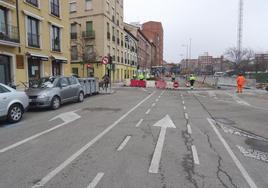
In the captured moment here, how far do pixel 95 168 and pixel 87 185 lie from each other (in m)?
0.68

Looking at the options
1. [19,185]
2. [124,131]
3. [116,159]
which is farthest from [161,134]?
[19,185]

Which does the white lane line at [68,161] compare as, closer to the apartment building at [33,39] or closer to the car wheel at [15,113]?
the car wheel at [15,113]

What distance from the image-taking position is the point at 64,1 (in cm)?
2367

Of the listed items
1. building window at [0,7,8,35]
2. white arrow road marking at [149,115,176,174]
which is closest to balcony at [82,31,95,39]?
building window at [0,7,8,35]

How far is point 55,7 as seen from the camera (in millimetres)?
22156

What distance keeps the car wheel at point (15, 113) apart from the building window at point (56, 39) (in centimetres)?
1419

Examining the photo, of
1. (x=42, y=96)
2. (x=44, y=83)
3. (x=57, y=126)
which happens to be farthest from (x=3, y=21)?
(x=57, y=126)

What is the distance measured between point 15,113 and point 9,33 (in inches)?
399

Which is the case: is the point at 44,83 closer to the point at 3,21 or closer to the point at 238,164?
the point at 3,21

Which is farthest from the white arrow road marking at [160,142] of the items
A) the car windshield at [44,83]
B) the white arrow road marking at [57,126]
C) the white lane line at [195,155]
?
the car windshield at [44,83]

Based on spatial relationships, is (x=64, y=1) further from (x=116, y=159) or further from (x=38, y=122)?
(x=116, y=159)

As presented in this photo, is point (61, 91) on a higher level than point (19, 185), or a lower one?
higher

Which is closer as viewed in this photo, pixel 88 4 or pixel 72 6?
pixel 88 4

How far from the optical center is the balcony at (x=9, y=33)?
1528 cm
